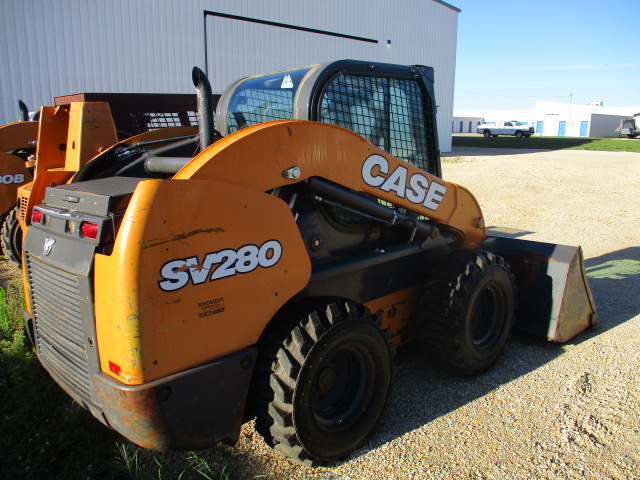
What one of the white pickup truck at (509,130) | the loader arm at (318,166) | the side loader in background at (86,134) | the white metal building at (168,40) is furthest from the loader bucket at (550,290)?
the white pickup truck at (509,130)

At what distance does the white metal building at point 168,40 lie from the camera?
1274 centimetres

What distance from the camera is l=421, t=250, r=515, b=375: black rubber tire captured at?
3.44m

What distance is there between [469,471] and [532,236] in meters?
6.26

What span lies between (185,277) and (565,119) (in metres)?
70.5

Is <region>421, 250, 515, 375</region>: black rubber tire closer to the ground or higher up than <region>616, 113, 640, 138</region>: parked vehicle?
closer to the ground

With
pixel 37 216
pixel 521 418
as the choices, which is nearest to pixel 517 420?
pixel 521 418

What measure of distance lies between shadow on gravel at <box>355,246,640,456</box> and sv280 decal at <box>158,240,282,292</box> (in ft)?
4.07

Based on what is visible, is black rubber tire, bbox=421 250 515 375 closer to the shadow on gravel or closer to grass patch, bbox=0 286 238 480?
the shadow on gravel

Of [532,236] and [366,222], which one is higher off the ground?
[366,222]

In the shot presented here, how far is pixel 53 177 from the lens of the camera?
4.36 m

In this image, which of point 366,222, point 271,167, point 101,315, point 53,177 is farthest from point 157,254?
point 53,177

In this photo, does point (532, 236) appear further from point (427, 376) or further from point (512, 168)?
point (512, 168)

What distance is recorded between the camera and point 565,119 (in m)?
64.2

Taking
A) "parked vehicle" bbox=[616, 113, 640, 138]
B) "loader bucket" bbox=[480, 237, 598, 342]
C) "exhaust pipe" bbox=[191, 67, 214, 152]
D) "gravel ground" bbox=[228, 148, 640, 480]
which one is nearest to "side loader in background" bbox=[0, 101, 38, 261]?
"exhaust pipe" bbox=[191, 67, 214, 152]
